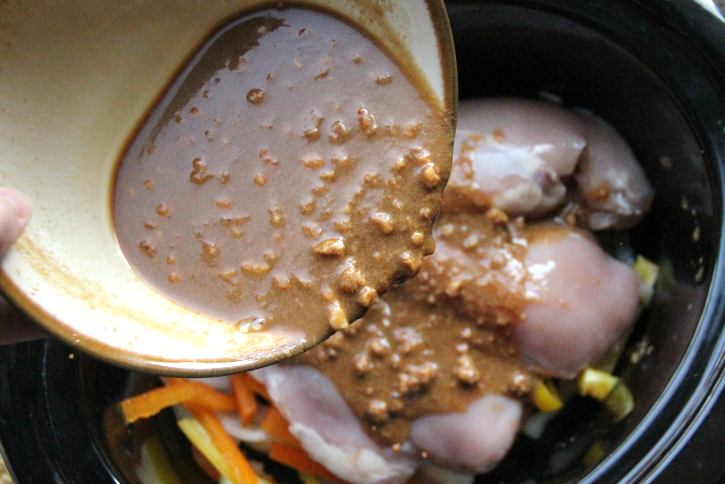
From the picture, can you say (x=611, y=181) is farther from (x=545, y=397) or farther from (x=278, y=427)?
(x=278, y=427)

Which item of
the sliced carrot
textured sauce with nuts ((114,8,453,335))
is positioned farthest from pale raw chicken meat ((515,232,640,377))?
the sliced carrot

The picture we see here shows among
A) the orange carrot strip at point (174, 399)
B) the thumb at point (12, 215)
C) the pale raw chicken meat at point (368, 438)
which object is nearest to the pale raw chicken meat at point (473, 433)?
the pale raw chicken meat at point (368, 438)

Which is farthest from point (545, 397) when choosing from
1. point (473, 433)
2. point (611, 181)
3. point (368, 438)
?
point (611, 181)

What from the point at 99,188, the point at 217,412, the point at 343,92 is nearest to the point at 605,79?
the point at 343,92

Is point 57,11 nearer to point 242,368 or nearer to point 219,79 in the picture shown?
point 219,79

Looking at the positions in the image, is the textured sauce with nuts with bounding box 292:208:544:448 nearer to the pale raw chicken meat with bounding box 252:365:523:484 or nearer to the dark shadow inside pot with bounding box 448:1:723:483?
the pale raw chicken meat with bounding box 252:365:523:484
